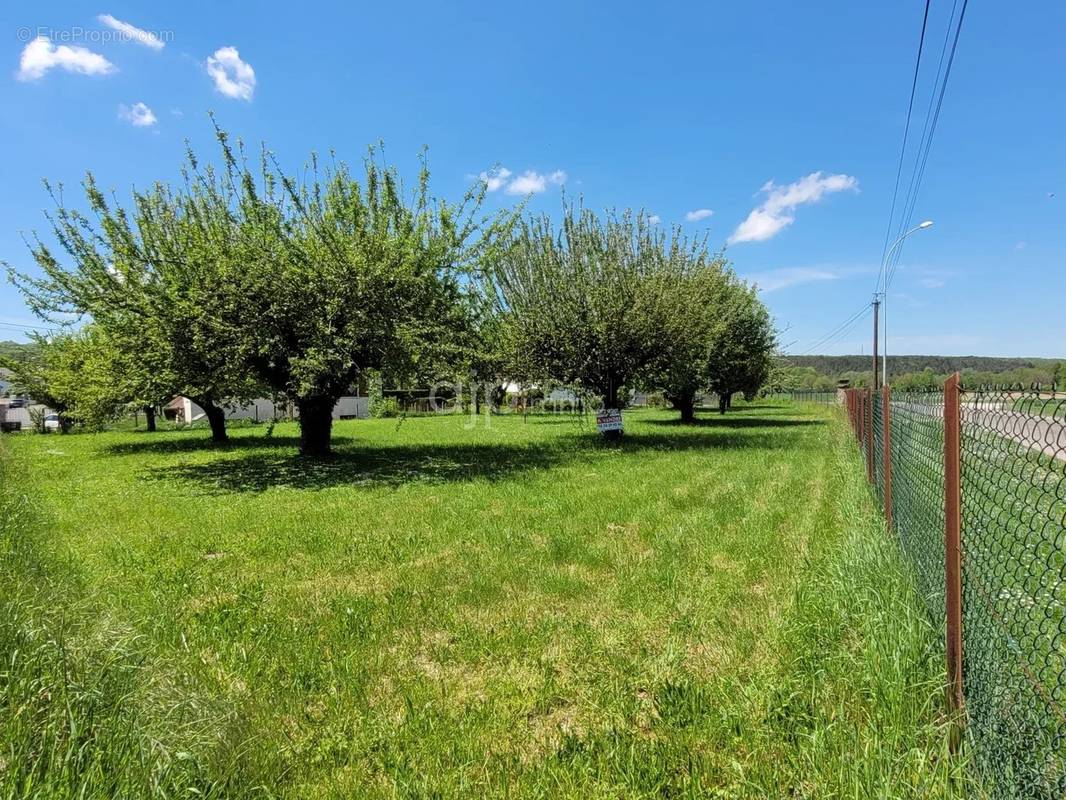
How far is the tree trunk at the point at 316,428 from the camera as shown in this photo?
43.2 ft

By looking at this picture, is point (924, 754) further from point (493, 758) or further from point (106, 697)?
point (106, 697)

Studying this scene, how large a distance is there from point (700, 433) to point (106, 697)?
751 inches

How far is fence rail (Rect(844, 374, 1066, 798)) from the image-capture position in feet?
5.66

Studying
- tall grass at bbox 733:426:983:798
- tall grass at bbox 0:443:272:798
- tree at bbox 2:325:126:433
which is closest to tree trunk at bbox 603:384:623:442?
tree at bbox 2:325:126:433

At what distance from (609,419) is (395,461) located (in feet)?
22.8

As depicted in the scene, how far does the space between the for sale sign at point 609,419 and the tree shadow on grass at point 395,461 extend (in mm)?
606

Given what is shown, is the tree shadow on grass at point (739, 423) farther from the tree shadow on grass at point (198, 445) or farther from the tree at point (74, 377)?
the tree at point (74, 377)

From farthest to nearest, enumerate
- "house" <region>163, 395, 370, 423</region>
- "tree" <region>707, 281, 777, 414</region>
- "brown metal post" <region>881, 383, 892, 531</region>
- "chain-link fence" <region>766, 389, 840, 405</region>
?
"chain-link fence" <region>766, 389, 840, 405</region>, "house" <region>163, 395, 370, 423</region>, "tree" <region>707, 281, 777, 414</region>, "brown metal post" <region>881, 383, 892, 531</region>

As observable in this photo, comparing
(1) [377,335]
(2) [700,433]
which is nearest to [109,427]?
(1) [377,335]

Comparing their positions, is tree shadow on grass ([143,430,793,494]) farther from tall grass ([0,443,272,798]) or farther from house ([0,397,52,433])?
house ([0,397,52,433])

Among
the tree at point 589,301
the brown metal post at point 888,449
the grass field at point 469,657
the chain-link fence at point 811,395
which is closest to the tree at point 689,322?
the tree at point 589,301

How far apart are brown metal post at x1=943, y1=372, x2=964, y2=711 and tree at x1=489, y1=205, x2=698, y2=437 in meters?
12.8

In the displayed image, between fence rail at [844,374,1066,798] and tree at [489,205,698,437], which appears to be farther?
tree at [489,205,698,437]

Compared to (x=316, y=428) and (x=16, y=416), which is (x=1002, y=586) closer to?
(x=316, y=428)
